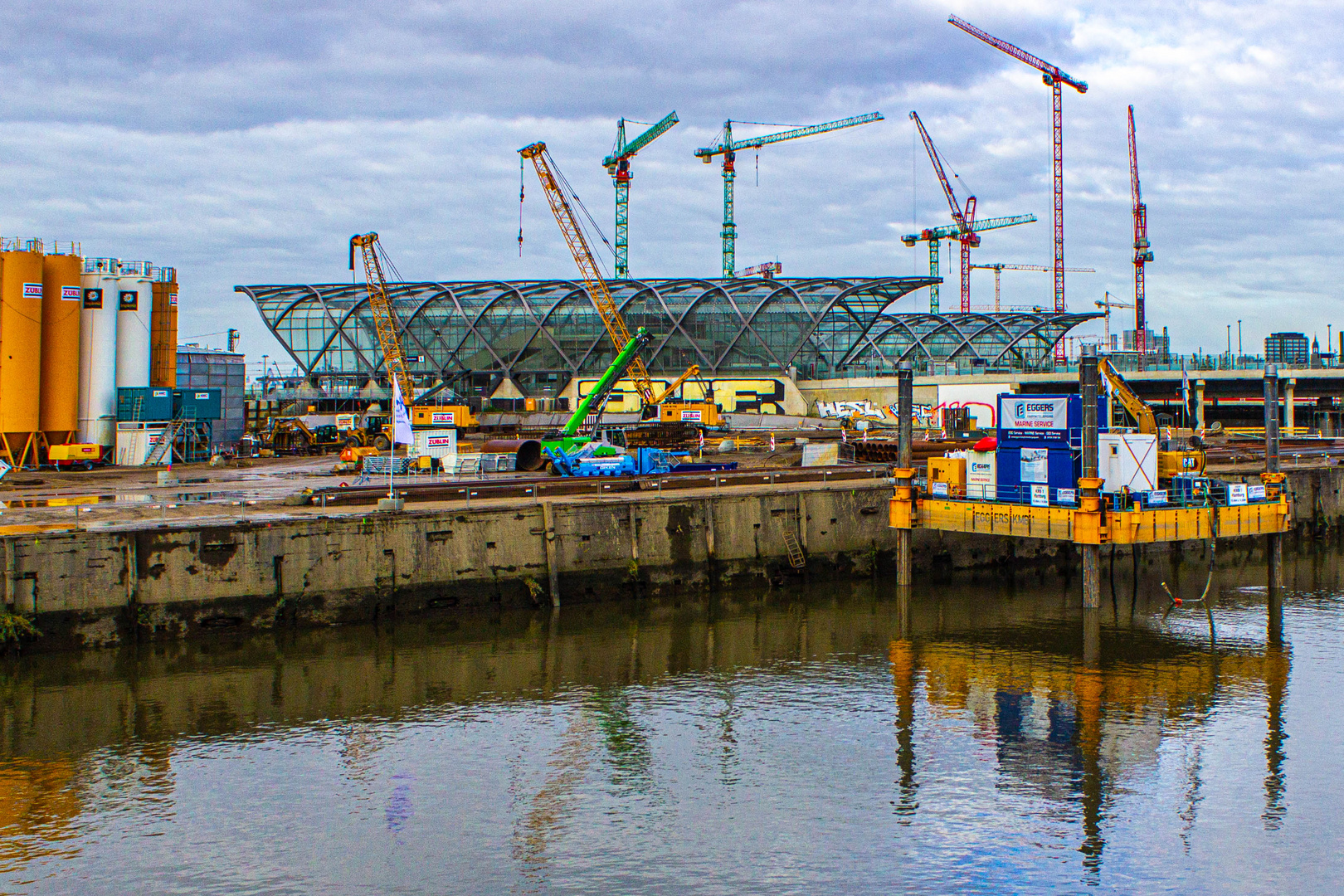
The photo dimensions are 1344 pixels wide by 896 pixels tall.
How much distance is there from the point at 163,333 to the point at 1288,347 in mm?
133904

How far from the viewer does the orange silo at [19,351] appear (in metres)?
54.3

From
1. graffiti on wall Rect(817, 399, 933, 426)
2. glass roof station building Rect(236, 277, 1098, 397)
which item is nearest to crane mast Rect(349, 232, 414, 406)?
glass roof station building Rect(236, 277, 1098, 397)

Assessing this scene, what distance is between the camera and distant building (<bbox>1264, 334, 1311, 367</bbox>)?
13162 cm

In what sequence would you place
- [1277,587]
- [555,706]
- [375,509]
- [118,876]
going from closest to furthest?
[118,876], [555,706], [375,509], [1277,587]

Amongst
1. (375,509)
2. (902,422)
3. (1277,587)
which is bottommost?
(1277,587)

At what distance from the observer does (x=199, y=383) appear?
71688 millimetres

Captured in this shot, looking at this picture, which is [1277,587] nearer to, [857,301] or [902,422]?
[902,422]

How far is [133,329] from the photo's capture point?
200 feet

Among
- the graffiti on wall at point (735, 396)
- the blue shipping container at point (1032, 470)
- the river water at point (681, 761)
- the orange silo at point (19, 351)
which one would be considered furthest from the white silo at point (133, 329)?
the graffiti on wall at point (735, 396)

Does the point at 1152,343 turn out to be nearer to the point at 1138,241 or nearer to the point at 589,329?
the point at 1138,241

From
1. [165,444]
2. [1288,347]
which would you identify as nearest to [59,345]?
[165,444]

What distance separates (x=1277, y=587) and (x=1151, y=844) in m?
24.4

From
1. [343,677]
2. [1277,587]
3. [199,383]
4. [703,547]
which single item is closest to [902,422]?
[703,547]

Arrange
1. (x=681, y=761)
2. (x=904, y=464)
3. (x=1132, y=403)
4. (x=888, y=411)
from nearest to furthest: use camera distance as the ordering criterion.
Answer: (x=681, y=761)
(x=904, y=464)
(x=1132, y=403)
(x=888, y=411)
